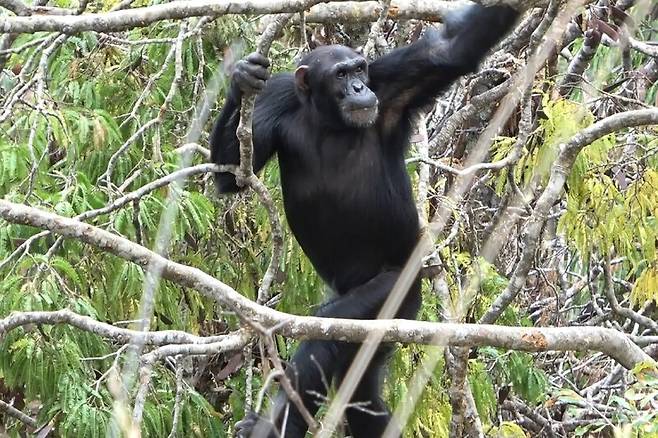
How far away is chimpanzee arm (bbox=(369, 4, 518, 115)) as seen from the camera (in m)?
4.83

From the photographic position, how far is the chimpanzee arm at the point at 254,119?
421 cm

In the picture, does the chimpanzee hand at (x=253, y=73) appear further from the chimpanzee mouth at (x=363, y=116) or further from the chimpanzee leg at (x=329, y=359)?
the chimpanzee leg at (x=329, y=359)

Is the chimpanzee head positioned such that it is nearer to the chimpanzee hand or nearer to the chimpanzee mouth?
the chimpanzee mouth

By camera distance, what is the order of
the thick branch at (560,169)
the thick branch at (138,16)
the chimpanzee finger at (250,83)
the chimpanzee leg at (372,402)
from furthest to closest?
the chimpanzee leg at (372,402)
the thick branch at (560,169)
the thick branch at (138,16)
the chimpanzee finger at (250,83)

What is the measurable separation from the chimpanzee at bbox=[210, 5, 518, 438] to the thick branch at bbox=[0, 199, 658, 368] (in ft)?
4.59

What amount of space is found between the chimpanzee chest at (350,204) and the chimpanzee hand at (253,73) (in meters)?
1.05

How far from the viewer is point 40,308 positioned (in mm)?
4660

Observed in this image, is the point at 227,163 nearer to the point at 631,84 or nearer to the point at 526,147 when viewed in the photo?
the point at 526,147

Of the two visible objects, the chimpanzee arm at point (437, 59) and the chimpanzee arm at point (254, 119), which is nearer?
the chimpanzee arm at point (254, 119)

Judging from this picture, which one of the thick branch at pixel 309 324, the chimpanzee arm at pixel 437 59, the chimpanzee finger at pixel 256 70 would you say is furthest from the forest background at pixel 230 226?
the chimpanzee arm at pixel 437 59

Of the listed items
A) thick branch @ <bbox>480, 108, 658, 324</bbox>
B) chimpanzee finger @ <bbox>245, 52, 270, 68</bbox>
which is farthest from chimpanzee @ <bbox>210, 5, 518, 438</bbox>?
chimpanzee finger @ <bbox>245, 52, 270, 68</bbox>

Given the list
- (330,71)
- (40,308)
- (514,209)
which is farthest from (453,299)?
(40,308)

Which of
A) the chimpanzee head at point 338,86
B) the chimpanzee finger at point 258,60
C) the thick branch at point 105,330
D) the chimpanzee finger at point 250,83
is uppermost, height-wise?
the chimpanzee finger at point 258,60

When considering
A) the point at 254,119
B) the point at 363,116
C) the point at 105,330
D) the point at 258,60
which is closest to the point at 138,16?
the point at 258,60
